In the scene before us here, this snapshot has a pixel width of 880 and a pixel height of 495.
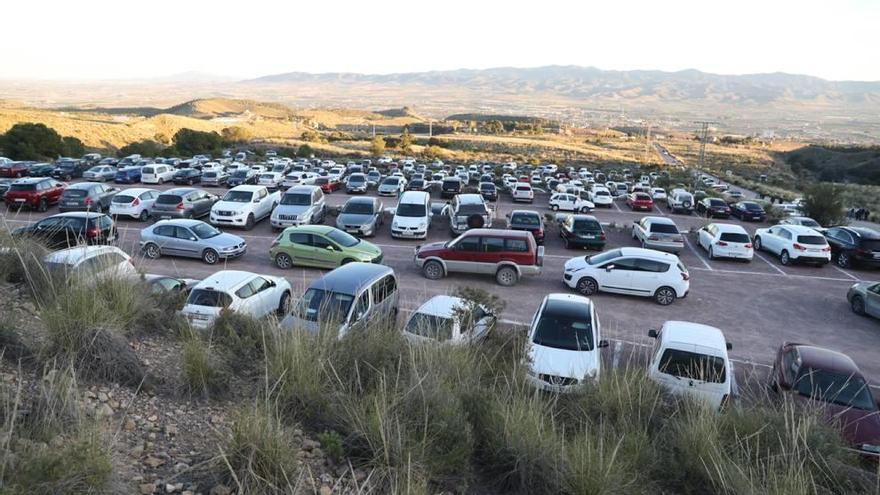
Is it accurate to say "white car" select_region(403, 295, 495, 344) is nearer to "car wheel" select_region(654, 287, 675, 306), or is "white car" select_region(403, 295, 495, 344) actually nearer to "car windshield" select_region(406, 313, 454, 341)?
"car windshield" select_region(406, 313, 454, 341)

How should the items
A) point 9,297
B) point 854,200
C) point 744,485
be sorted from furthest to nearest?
point 854,200, point 9,297, point 744,485

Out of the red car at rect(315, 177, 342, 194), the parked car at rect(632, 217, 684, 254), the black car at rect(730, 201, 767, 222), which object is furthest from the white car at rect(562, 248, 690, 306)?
the red car at rect(315, 177, 342, 194)

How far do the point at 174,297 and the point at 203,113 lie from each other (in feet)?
484

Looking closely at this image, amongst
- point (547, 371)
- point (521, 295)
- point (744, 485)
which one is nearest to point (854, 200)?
point (521, 295)

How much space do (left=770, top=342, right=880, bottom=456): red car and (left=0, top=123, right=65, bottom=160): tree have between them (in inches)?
2237

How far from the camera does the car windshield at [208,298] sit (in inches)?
428

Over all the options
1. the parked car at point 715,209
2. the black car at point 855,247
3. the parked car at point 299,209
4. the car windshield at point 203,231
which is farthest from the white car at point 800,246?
the car windshield at point 203,231

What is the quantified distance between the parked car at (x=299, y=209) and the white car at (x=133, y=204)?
18.5 feet

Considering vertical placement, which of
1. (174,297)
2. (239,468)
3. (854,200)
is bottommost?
(854,200)

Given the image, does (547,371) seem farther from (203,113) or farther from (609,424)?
(203,113)

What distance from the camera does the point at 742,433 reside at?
5598 mm

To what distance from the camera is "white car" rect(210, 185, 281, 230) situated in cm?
2233

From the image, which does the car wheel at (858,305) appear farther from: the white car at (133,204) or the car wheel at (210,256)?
the white car at (133,204)

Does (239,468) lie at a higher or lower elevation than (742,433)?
higher
